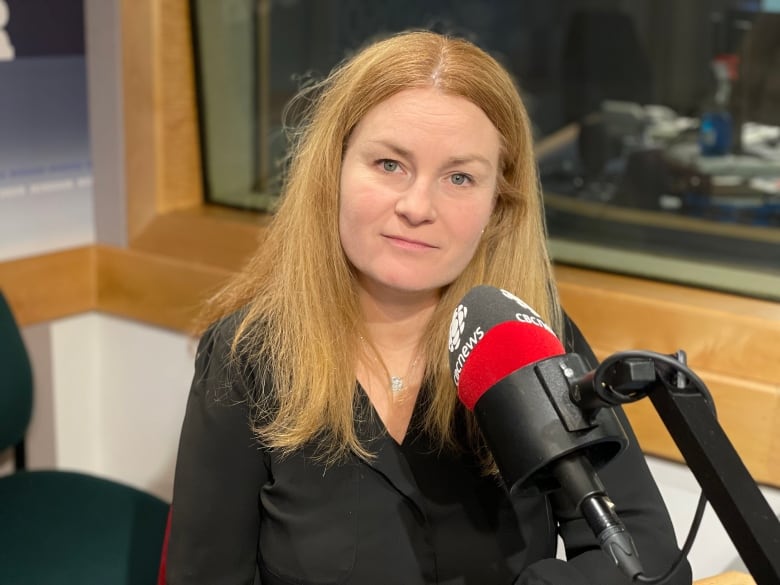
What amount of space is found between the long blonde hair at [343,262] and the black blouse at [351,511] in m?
0.04

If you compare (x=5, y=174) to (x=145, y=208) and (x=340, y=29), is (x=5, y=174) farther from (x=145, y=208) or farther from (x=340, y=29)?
(x=340, y=29)

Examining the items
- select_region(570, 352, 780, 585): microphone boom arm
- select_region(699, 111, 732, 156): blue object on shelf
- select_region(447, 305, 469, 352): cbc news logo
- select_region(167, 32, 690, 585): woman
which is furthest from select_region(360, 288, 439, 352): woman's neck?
select_region(699, 111, 732, 156): blue object on shelf

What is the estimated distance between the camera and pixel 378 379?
157 cm

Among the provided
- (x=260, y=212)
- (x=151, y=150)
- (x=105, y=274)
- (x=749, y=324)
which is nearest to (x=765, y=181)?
(x=749, y=324)

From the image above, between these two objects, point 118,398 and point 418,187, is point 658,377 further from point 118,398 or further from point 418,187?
point 118,398

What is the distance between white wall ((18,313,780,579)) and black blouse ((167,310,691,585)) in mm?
1214

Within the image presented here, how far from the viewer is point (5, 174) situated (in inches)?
99.3

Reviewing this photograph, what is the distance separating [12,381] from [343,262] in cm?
124

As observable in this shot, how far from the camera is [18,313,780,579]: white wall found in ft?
9.15

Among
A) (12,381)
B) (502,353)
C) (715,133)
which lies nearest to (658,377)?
(502,353)

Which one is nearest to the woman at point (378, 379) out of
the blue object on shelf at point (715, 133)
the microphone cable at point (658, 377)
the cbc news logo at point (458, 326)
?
the cbc news logo at point (458, 326)

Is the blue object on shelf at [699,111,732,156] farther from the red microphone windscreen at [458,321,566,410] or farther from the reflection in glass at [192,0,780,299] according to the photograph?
the red microphone windscreen at [458,321,566,410]

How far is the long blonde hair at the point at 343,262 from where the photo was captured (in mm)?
1463

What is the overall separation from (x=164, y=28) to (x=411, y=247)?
1.52 m
